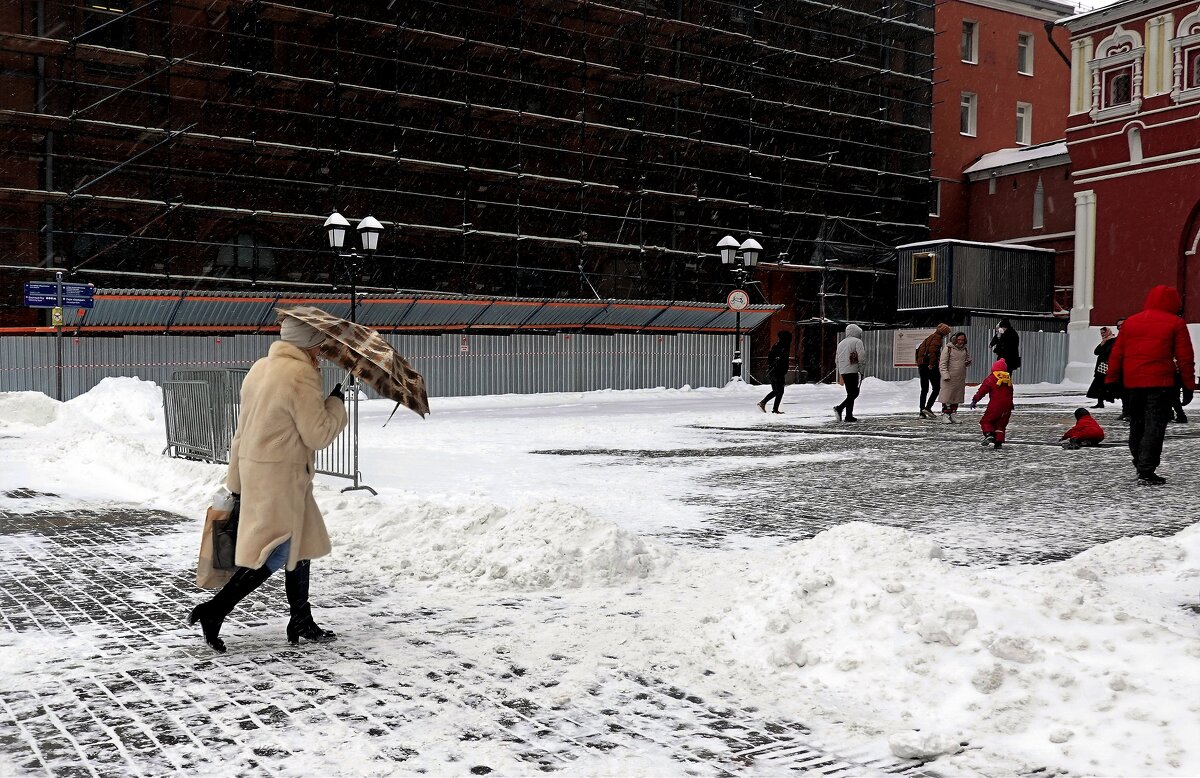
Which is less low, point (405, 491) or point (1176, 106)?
point (1176, 106)

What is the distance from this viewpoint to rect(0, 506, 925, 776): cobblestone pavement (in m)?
3.80

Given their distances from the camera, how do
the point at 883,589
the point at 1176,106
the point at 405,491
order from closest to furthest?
1. the point at 883,589
2. the point at 405,491
3. the point at 1176,106

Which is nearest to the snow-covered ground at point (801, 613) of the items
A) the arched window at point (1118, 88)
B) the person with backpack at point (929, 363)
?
the person with backpack at point (929, 363)

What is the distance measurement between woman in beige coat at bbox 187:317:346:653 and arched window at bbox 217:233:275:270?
2604 centimetres

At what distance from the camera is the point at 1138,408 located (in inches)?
406

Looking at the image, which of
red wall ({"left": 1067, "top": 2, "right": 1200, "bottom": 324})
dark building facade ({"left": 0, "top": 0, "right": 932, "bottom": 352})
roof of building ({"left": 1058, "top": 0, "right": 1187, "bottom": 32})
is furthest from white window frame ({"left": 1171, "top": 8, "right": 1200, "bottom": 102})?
dark building facade ({"left": 0, "top": 0, "right": 932, "bottom": 352})

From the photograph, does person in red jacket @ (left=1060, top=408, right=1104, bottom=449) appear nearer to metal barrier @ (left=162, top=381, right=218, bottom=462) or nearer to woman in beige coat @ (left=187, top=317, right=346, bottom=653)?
metal barrier @ (left=162, top=381, right=218, bottom=462)

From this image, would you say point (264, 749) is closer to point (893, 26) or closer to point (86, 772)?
point (86, 772)

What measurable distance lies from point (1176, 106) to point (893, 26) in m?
13.7

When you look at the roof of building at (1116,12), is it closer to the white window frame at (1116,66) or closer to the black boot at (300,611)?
the white window frame at (1116,66)

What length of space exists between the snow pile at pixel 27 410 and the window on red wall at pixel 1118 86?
30268 millimetres

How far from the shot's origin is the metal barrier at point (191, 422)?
12.2 meters

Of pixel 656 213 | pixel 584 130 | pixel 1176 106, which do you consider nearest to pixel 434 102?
pixel 584 130

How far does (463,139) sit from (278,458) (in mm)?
29429
